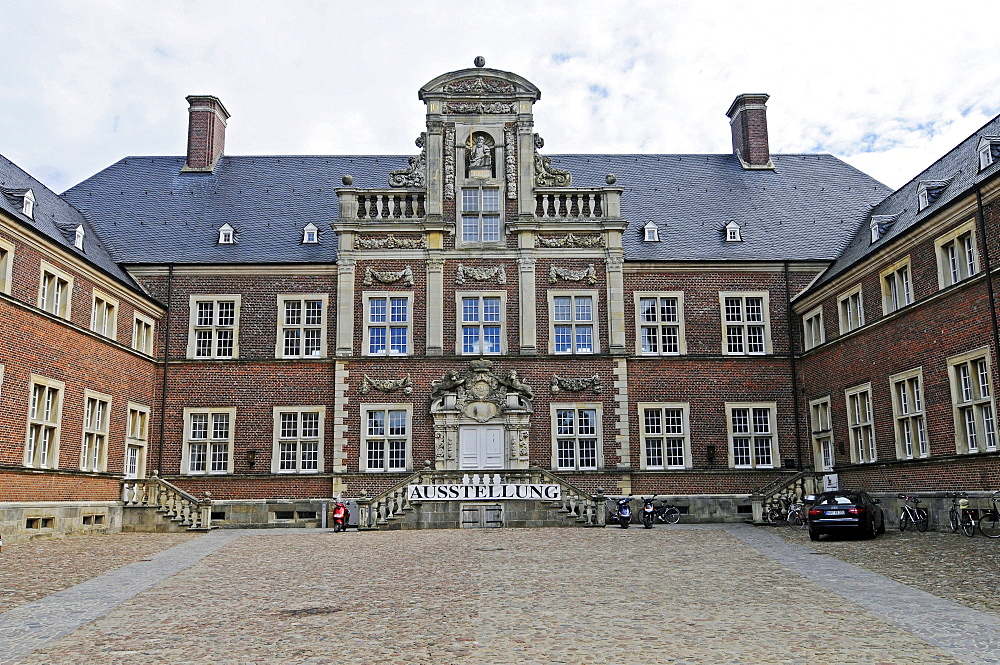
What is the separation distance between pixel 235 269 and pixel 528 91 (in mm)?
11793

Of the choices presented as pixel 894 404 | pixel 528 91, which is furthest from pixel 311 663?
pixel 528 91

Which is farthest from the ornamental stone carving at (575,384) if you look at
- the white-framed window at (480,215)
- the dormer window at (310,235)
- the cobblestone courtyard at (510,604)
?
the cobblestone courtyard at (510,604)

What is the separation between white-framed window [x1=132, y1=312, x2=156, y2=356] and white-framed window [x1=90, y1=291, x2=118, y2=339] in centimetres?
129

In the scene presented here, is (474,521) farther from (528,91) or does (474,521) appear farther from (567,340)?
(528,91)

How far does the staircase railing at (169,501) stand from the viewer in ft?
88.9

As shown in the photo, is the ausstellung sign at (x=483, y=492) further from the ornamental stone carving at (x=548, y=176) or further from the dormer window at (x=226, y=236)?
the dormer window at (x=226, y=236)

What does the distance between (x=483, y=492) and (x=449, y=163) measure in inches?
459

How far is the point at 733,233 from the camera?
3231 cm

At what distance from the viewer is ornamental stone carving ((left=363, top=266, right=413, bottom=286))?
30.5 metres

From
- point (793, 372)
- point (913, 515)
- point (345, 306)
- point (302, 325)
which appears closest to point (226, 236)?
point (302, 325)

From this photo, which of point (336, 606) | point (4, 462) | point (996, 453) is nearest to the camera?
point (336, 606)

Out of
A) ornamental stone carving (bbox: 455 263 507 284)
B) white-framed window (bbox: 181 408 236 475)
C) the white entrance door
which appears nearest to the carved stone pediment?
the white entrance door

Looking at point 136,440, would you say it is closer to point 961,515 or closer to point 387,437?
point 387,437

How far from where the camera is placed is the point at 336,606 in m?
11.7
